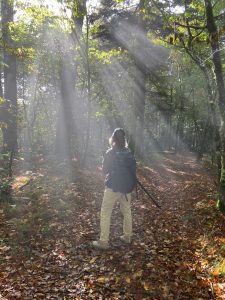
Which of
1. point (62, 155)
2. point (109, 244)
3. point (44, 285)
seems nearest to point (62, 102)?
point (62, 155)

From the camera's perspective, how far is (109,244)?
23.8 ft

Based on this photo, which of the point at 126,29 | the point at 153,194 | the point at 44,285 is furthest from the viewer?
the point at 126,29

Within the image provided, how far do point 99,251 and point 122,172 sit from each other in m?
1.84

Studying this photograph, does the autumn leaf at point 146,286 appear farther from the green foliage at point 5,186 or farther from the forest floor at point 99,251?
the green foliage at point 5,186

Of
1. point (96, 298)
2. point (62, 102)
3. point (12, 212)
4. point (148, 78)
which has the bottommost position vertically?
point (96, 298)

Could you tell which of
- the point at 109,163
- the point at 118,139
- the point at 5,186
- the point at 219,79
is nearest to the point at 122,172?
the point at 109,163

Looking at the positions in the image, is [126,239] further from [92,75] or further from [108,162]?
[92,75]

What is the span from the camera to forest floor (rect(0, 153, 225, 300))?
532 centimetres

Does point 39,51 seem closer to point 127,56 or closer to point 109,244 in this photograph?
point 127,56

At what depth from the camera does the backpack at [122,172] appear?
6898 mm

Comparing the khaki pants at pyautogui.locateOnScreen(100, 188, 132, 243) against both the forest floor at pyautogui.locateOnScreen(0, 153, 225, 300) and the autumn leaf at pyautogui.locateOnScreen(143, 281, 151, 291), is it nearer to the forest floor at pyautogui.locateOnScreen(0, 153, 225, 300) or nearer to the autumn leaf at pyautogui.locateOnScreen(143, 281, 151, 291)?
the forest floor at pyautogui.locateOnScreen(0, 153, 225, 300)

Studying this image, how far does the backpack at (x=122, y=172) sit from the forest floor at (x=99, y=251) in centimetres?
142

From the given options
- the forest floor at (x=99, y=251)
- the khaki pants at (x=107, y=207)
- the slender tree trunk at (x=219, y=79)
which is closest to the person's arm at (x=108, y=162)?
the khaki pants at (x=107, y=207)

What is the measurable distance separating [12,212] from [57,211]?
4.25ft
